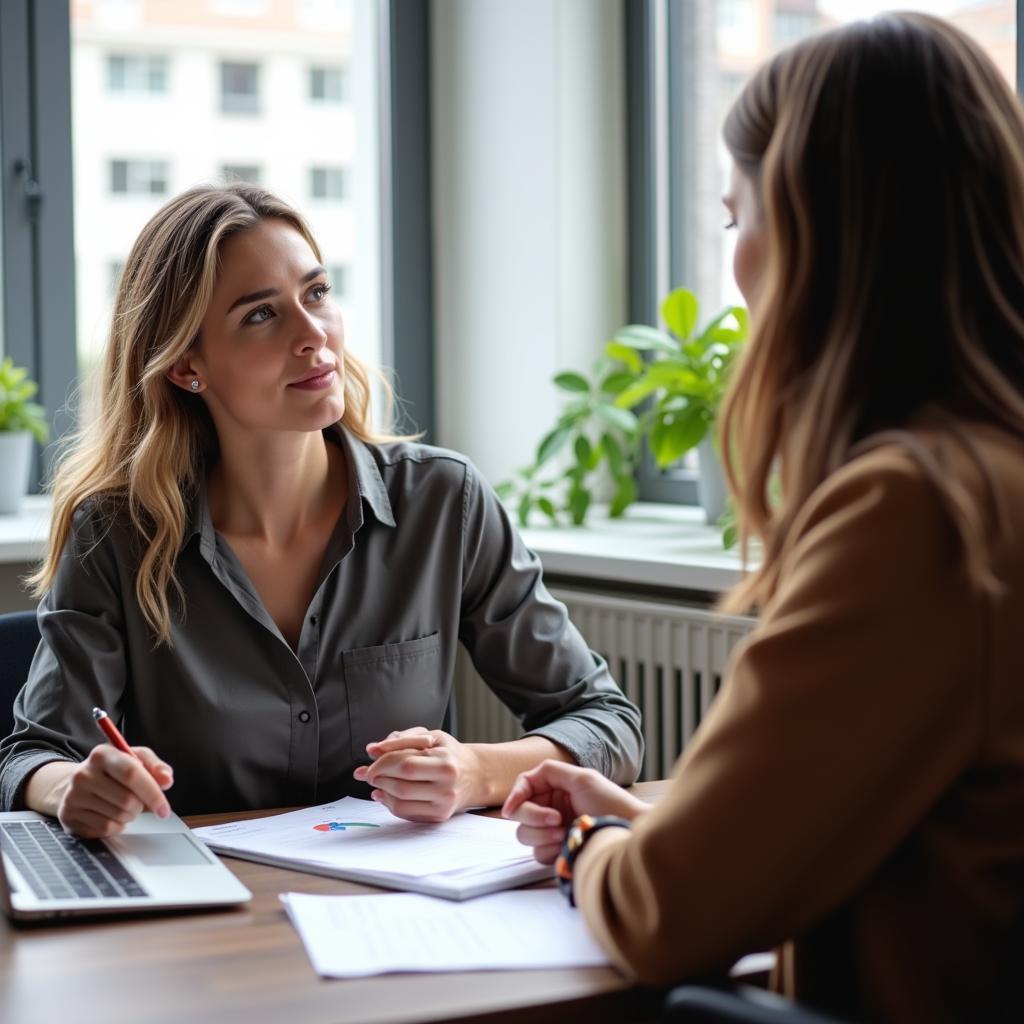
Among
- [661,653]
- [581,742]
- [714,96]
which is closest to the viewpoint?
[581,742]

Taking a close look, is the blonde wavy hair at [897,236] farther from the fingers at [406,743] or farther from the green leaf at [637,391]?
the green leaf at [637,391]

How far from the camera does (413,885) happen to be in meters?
1.17

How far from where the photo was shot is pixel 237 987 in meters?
0.96

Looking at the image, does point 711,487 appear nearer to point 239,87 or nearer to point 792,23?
point 792,23

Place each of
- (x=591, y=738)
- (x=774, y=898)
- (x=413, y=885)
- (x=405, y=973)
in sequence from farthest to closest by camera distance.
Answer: (x=591, y=738)
(x=413, y=885)
(x=405, y=973)
(x=774, y=898)

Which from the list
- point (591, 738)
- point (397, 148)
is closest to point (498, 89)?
point (397, 148)

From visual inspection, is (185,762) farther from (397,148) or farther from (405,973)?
(397,148)

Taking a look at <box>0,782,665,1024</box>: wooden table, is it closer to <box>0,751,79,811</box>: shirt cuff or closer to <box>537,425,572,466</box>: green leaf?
<box>0,751,79,811</box>: shirt cuff

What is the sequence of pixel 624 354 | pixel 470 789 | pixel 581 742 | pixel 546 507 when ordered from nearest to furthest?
pixel 470 789
pixel 581 742
pixel 624 354
pixel 546 507

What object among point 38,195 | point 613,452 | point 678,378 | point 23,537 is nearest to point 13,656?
point 23,537

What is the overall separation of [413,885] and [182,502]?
2.44ft

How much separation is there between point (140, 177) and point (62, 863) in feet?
7.64

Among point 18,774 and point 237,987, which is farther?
point 18,774

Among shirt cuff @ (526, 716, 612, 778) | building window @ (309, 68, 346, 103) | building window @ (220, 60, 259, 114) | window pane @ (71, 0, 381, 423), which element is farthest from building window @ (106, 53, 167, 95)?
shirt cuff @ (526, 716, 612, 778)
